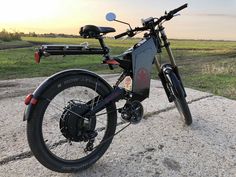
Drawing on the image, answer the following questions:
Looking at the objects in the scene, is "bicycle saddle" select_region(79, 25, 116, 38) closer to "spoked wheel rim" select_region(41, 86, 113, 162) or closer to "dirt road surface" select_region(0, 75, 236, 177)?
"spoked wheel rim" select_region(41, 86, 113, 162)

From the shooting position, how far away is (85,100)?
365 centimetres

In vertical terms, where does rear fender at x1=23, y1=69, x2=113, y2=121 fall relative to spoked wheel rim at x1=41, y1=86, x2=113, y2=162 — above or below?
above

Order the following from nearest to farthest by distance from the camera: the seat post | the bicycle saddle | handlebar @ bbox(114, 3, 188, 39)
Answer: the bicycle saddle, the seat post, handlebar @ bbox(114, 3, 188, 39)

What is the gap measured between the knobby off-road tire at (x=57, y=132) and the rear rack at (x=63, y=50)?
0.25 m

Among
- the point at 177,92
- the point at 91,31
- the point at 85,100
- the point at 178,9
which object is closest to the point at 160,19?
the point at 178,9


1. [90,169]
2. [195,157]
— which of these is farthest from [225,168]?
[90,169]

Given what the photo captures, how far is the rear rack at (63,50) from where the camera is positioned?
306cm

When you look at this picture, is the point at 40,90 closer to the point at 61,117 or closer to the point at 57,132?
the point at 61,117

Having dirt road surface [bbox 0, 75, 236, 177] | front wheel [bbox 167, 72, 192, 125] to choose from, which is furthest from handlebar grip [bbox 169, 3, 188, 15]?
dirt road surface [bbox 0, 75, 236, 177]

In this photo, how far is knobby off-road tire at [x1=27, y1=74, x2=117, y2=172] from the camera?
3.00 metres

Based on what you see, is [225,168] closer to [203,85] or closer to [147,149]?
[147,149]

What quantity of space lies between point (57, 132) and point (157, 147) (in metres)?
1.37

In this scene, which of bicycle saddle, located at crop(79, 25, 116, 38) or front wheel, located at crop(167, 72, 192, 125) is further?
front wheel, located at crop(167, 72, 192, 125)

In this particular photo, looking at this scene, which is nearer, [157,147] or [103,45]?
[103,45]
